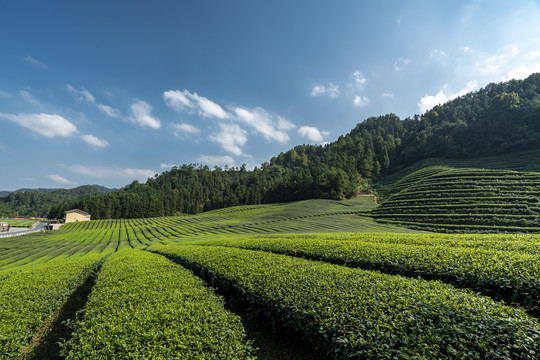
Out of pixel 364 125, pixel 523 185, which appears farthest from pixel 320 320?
pixel 364 125

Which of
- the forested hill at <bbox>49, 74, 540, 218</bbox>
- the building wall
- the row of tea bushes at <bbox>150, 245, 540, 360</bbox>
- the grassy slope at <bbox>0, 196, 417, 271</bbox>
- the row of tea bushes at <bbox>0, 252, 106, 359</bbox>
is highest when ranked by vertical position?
the forested hill at <bbox>49, 74, 540, 218</bbox>

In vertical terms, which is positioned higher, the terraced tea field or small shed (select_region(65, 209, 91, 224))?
small shed (select_region(65, 209, 91, 224))

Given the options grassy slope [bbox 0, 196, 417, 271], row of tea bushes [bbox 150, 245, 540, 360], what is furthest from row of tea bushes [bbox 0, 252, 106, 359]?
grassy slope [bbox 0, 196, 417, 271]

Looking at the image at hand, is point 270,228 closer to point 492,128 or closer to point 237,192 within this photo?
point 237,192

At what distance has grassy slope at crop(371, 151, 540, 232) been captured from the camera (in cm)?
3431

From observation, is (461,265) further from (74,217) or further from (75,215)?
(75,215)

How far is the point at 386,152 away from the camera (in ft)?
364

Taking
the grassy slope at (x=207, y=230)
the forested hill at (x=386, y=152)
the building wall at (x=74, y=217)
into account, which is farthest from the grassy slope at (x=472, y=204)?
the building wall at (x=74, y=217)

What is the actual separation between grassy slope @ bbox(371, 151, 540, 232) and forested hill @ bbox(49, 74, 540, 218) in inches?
1390

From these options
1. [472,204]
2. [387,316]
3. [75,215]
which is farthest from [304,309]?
[75,215]

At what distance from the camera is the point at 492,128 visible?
306ft

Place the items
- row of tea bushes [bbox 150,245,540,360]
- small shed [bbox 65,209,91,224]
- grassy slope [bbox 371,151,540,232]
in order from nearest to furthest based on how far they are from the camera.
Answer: row of tea bushes [bbox 150,245,540,360], grassy slope [bbox 371,151,540,232], small shed [bbox 65,209,91,224]

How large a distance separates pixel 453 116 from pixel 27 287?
15179 cm

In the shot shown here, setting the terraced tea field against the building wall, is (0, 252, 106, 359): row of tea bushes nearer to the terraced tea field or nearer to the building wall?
the terraced tea field
